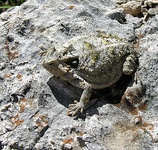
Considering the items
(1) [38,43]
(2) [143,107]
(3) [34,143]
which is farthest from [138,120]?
(1) [38,43]

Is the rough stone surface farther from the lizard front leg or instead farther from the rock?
the rock

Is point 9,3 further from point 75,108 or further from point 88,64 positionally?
point 75,108

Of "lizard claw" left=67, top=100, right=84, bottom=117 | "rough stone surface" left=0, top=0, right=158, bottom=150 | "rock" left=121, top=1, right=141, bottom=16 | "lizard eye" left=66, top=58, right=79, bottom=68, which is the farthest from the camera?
"rock" left=121, top=1, right=141, bottom=16

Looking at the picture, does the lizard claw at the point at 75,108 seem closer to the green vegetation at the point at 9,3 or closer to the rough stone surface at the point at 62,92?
the rough stone surface at the point at 62,92

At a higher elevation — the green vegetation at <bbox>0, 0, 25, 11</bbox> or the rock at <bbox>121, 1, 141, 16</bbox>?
the rock at <bbox>121, 1, 141, 16</bbox>

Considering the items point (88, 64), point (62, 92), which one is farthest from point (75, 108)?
point (88, 64)

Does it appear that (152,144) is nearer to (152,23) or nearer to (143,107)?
(143,107)

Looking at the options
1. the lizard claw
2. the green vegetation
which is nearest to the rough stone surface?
the lizard claw

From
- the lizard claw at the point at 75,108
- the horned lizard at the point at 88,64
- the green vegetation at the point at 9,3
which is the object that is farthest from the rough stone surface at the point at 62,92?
the green vegetation at the point at 9,3
